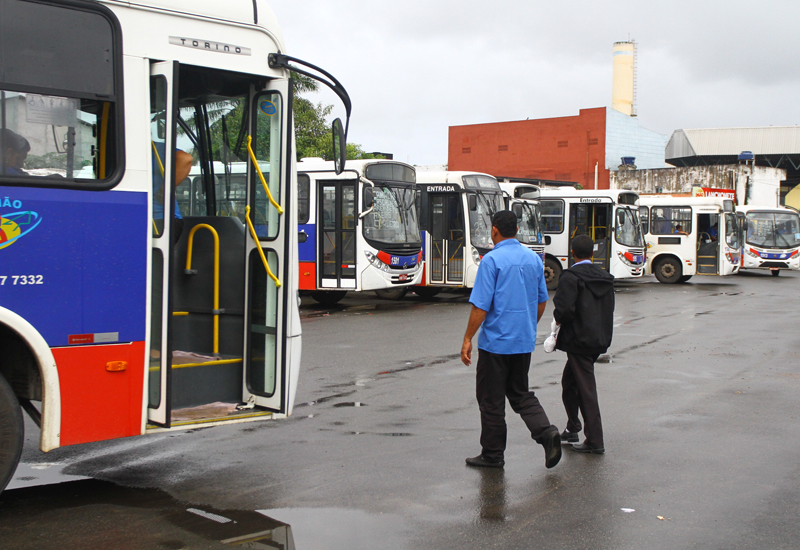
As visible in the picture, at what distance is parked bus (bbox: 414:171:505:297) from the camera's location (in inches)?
768

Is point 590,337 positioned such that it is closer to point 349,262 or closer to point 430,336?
point 430,336

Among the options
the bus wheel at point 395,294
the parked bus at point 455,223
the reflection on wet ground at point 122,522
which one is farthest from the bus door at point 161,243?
the bus wheel at point 395,294

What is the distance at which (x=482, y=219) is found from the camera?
1973 cm

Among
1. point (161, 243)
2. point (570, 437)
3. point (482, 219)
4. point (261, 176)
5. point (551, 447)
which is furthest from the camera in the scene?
point (482, 219)

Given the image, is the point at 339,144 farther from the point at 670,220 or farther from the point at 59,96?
the point at 670,220

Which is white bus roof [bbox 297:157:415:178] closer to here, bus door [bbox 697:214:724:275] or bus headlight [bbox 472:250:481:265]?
bus headlight [bbox 472:250:481:265]

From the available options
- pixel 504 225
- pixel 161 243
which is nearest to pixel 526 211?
A: pixel 504 225

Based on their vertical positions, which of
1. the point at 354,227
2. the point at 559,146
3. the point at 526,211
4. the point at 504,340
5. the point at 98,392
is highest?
the point at 559,146

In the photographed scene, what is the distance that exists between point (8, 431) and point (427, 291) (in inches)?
661

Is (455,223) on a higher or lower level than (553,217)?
lower

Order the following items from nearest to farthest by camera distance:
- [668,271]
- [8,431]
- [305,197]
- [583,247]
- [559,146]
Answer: [8,431], [583,247], [305,197], [668,271], [559,146]

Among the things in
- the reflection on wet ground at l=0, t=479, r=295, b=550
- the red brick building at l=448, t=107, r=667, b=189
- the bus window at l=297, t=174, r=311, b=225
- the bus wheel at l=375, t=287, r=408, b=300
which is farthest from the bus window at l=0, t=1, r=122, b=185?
the red brick building at l=448, t=107, r=667, b=189

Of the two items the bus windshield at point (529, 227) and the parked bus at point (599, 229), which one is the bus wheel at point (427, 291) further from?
the parked bus at point (599, 229)

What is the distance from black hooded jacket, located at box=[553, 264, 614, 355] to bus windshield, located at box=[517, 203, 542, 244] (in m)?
16.0
